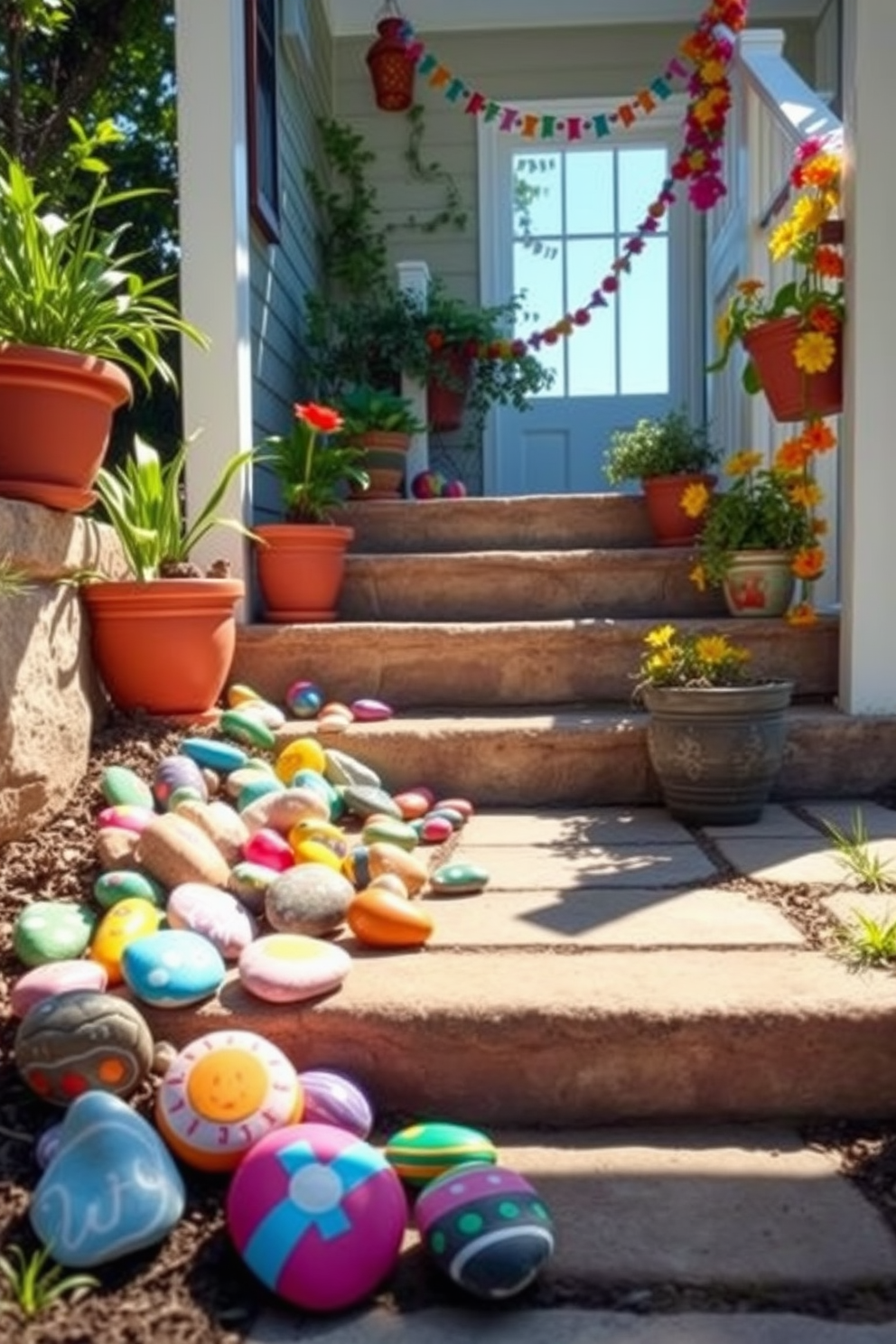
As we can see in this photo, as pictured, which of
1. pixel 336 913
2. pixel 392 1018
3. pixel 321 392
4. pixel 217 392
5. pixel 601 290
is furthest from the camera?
pixel 601 290

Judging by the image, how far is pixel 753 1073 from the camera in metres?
1.36

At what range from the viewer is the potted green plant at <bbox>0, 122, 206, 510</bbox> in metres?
1.95

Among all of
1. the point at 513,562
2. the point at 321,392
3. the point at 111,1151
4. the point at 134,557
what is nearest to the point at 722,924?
the point at 111,1151

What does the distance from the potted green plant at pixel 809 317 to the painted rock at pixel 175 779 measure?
157 centimetres

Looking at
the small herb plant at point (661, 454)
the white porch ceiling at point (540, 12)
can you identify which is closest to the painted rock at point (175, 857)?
the small herb plant at point (661, 454)

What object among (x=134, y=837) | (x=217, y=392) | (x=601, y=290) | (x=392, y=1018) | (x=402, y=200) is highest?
(x=402, y=200)

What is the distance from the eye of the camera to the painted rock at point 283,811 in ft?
6.41

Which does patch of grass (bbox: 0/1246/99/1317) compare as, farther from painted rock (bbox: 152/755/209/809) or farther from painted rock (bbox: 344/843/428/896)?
painted rock (bbox: 152/755/209/809)

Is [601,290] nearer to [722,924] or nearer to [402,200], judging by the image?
[402,200]

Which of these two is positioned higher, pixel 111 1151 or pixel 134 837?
pixel 134 837

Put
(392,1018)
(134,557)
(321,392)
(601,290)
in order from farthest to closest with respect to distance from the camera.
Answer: (601,290) < (321,392) < (134,557) < (392,1018)

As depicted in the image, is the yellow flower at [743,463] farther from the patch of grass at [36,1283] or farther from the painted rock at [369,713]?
the patch of grass at [36,1283]

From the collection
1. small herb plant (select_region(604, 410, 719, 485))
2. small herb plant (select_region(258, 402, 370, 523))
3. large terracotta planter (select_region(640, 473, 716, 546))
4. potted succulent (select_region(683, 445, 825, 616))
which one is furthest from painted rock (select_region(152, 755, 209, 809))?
small herb plant (select_region(604, 410, 719, 485))

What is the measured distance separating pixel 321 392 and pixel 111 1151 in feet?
12.7
